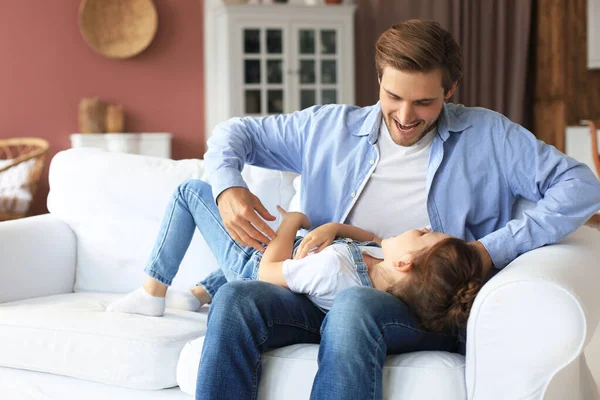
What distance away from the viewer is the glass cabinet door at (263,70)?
5.81m

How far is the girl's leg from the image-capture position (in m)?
2.11

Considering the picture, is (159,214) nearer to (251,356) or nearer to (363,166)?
(363,166)

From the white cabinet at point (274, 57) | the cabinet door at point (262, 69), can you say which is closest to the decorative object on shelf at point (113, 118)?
the white cabinet at point (274, 57)

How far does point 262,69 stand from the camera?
5.85 meters

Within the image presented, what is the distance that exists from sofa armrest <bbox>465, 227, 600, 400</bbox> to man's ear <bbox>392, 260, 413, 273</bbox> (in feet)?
0.69

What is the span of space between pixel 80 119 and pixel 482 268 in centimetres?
442

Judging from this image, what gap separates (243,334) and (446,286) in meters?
0.42

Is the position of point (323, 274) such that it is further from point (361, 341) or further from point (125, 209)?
point (125, 209)

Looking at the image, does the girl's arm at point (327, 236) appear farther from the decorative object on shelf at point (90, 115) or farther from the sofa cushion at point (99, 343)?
the decorative object on shelf at point (90, 115)

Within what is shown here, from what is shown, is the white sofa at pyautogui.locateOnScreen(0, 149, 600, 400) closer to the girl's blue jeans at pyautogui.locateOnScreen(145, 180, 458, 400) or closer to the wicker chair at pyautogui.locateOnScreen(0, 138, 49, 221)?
the girl's blue jeans at pyautogui.locateOnScreen(145, 180, 458, 400)

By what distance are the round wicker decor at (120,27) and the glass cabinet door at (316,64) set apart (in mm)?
1060

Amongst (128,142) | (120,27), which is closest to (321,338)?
(128,142)

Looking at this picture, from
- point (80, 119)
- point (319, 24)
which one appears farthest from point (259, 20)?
point (80, 119)

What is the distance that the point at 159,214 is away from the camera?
252 cm
